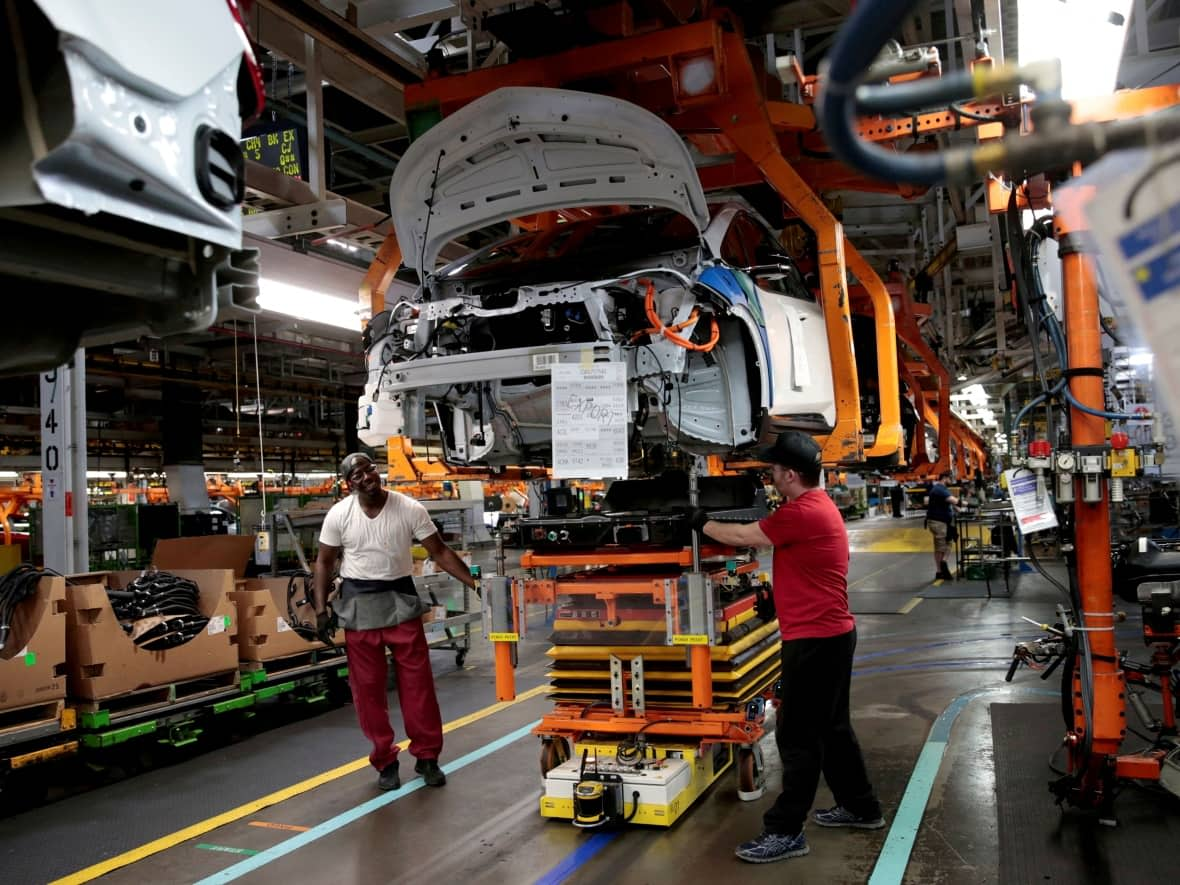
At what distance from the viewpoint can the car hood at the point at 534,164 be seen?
13.5 feet

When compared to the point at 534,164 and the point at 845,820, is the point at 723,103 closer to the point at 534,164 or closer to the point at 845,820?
the point at 534,164

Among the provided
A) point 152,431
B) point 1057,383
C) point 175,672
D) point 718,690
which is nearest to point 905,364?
point 1057,383

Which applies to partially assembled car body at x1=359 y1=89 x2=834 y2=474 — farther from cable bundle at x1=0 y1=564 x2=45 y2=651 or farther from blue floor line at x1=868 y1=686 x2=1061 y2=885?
cable bundle at x1=0 y1=564 x2=45 y2=651

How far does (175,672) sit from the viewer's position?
5523mm

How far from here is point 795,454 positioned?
12.6 ft

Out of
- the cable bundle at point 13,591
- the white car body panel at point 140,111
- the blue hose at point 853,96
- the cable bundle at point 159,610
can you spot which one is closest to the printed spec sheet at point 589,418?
the white car body panel at point 140,111

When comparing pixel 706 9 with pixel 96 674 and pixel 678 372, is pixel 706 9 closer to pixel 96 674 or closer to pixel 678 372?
pixel 678 372

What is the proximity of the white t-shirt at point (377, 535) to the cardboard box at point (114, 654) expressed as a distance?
4.33 ft

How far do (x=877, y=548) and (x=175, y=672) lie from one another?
17.4 meters

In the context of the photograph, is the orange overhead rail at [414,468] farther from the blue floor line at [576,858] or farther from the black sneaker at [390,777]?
the blue floor line at [576,858]

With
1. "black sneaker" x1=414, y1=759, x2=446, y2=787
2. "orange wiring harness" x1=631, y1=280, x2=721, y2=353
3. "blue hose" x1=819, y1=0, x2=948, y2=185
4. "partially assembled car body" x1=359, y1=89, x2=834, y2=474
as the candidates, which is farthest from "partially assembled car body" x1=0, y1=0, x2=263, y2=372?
"black sneaker" x1=414, y1=759, x2=446, y2=787

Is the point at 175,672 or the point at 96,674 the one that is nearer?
the point at 96,674

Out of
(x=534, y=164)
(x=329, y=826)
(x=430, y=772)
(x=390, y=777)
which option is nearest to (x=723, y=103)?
(x=534, y=164)

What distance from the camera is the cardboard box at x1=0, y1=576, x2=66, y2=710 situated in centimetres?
475
